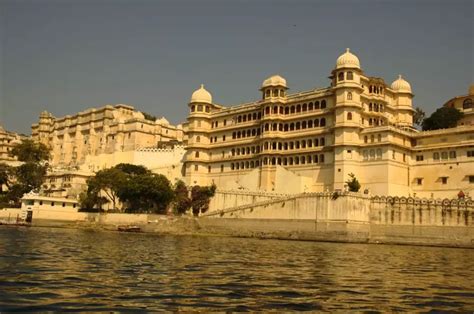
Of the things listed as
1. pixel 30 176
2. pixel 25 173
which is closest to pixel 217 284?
pixel 30 176

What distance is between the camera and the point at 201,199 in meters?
68.6

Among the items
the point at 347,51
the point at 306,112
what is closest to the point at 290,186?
the point at 306,112

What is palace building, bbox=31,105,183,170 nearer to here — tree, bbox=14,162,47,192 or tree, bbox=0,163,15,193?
tree, bbox=0,163,15,193

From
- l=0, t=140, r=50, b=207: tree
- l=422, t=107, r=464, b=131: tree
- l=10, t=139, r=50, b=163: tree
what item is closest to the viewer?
l=422, t=107, r=464, b=131: tree

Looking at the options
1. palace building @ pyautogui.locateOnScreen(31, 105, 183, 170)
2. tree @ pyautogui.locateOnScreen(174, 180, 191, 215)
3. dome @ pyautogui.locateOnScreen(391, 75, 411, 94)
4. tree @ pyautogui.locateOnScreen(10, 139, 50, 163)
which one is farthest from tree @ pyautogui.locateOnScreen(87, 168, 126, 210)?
dome @ pyautogui.locateOnScreen(391, 75, 411, 94)

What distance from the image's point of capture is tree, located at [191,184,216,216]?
2699 inches

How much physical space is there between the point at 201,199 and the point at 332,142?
18219mm

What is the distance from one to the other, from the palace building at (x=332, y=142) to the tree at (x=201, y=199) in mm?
5820

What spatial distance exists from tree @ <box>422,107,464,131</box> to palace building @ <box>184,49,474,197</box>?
1682mm

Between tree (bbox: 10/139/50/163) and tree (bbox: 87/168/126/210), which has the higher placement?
tree (bbox: 10/139/50/163)

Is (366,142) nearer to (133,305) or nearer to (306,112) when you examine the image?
(306,112)

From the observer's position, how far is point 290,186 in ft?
222

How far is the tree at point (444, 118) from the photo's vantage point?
70500 millimetres

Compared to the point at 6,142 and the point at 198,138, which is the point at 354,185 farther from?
the point at 6,142
